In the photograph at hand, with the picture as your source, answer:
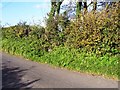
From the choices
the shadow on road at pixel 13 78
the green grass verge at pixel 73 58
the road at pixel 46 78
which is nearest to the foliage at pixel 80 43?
the green grass verge at pixel 73 58

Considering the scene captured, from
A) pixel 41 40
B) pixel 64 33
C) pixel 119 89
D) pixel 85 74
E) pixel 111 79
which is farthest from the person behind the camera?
pixel 41 40

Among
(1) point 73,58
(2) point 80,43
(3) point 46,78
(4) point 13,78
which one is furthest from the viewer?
(2) point 80,43

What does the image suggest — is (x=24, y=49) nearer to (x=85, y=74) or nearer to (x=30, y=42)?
(x=30, y=42)

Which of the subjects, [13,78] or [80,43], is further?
[80,43]

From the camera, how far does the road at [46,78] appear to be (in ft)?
37.6

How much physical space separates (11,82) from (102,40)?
217 inches

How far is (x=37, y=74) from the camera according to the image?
13.6 meters

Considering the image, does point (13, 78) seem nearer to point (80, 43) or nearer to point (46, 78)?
point (46, 78)

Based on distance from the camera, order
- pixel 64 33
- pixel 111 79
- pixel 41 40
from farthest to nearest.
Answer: pixel 41 40 < pixel 64 33 < pixel 111 79

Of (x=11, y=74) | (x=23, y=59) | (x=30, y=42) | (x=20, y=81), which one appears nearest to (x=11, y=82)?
(x=20, y=81)

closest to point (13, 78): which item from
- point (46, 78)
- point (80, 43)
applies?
point (46, 78)

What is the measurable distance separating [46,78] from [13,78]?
4.86ft

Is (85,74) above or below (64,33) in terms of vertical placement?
below

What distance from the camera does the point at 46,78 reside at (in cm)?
1274
